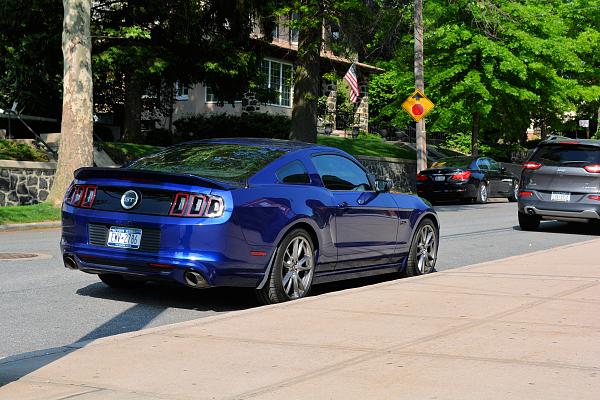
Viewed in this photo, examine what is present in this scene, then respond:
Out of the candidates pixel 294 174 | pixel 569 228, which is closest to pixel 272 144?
pixel 294 174

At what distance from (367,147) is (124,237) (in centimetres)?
3173

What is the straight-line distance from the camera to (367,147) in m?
39.6

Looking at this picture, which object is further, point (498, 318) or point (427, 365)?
point (498, 318)

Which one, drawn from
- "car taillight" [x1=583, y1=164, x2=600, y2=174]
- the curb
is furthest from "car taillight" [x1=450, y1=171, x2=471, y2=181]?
the curb

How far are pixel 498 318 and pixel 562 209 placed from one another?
1107cm

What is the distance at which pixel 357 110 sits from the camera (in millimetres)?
50188

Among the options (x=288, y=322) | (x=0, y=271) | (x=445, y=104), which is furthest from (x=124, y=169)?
(x=445, y=104)

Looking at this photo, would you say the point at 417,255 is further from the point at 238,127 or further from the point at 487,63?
the point at 487,63

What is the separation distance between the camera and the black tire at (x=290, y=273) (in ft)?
28.1

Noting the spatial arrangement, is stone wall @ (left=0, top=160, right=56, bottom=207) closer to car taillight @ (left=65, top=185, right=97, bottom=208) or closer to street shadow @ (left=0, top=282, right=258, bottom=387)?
street shadow @ (left=0, top=282, right=258, bottom=387)

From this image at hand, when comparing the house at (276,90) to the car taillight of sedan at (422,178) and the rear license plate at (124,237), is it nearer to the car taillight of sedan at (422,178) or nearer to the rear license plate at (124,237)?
the car taillight of sedan at (422,178)

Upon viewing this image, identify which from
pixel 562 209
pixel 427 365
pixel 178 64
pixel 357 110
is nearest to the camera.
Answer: pixel 427 365

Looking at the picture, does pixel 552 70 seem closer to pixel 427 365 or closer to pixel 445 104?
pixel 445 104

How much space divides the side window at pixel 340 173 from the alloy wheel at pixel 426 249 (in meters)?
1.29
